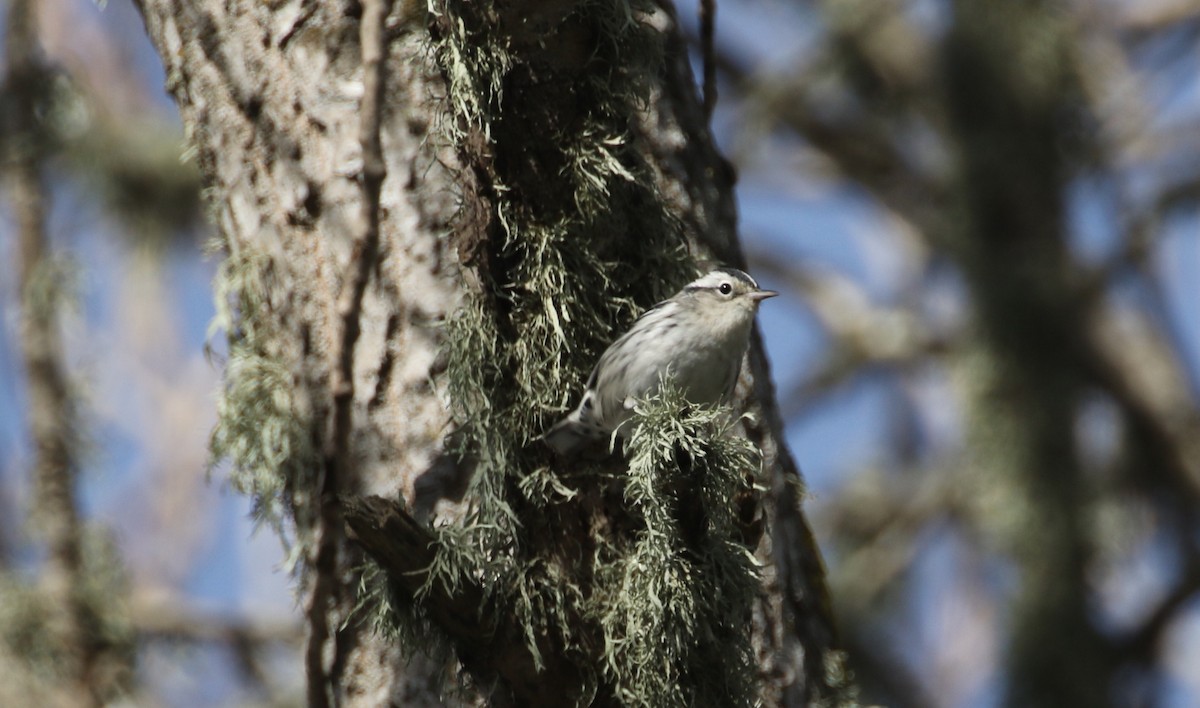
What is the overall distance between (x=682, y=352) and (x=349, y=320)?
4.68 ft

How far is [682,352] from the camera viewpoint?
121 inches

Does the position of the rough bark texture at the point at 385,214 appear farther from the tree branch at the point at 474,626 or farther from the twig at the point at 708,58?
the twig at the point at 708,58

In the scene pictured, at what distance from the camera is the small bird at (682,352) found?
9.11 feet

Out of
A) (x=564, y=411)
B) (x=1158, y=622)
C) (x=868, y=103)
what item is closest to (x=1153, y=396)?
(x=1158, y=622)

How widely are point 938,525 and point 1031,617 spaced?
3.63 meters

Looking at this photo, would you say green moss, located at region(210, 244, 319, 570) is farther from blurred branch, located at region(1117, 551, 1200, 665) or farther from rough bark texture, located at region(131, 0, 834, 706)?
blurred branch, located at region(1117, 551, 1200, 665)

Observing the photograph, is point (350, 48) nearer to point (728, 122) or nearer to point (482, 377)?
point (482, 377)

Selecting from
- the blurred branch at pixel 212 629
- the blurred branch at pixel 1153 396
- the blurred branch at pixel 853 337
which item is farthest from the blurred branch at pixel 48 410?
the blurred branch at pixel 853 337

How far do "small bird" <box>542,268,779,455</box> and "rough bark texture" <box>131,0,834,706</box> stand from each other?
102 millimetres

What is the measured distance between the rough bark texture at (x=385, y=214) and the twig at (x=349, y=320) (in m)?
0.74

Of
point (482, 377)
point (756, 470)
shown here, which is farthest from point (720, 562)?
point (482, 377)

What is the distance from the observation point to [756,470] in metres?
2.54

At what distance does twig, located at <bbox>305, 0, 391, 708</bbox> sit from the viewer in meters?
1.74

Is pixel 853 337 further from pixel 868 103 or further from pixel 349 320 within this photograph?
pixel 349 320
